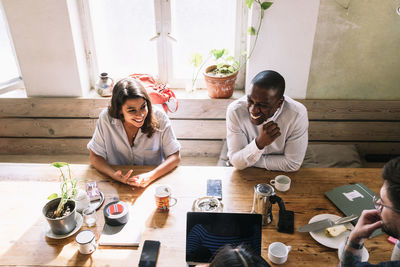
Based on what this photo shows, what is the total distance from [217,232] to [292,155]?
0.84 metres

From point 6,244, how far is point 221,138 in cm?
196

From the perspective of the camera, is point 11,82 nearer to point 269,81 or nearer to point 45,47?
point 45,47

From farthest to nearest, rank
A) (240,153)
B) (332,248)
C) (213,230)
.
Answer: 1. (240,153)
2. (332,248)
3. (213,230)

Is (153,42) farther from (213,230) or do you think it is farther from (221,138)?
(213,230)

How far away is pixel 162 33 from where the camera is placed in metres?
2.82

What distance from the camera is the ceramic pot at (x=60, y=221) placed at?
1352 millimetres

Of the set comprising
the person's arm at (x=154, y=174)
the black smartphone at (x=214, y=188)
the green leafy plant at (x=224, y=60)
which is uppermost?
the green leafy plant at (x=224, y=60)

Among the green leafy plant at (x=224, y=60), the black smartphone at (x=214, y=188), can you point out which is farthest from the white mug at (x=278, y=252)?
the green leafy plant at (x=224, y=60)

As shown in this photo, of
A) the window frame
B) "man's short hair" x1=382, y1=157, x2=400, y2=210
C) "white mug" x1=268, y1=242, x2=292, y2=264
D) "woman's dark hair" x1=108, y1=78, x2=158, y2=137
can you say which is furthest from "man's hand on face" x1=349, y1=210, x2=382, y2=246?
the window frame

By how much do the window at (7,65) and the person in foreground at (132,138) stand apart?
5.02 feet

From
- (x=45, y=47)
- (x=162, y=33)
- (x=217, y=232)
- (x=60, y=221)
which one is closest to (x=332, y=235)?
(x=217, y=232)

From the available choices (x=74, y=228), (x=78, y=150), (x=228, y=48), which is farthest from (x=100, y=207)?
(x=228, y=48)

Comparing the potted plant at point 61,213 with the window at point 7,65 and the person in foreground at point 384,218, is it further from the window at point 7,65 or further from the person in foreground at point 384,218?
the window at point 7,65

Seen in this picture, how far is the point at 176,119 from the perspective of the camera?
291cm
